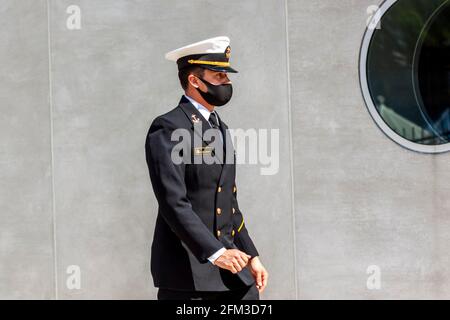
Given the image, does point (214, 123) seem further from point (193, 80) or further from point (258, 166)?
point (258, 166)

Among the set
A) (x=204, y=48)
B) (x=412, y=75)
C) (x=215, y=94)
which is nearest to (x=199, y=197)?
(x=215, y=94)

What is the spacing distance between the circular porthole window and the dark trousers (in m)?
2.38

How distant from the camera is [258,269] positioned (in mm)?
4055

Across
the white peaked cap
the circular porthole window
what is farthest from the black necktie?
the circular porthole window

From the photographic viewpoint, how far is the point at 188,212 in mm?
3725

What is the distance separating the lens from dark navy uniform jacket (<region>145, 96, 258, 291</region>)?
12.2 ft

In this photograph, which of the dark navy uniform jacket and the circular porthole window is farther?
the circular porthole window

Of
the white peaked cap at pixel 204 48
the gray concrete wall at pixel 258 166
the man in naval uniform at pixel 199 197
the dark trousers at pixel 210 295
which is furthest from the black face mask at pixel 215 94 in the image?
the gray concrete wall at pixel 258 166

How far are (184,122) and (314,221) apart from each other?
2.25 meters

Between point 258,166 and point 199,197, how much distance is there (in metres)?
2.00

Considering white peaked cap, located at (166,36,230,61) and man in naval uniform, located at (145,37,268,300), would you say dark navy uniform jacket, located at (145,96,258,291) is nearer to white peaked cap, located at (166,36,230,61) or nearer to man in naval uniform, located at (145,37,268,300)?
man in naval uniform, located at (145,37,268,300)

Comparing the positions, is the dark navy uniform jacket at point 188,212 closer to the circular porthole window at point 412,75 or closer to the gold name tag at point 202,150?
the gold name tag at point 202,150
